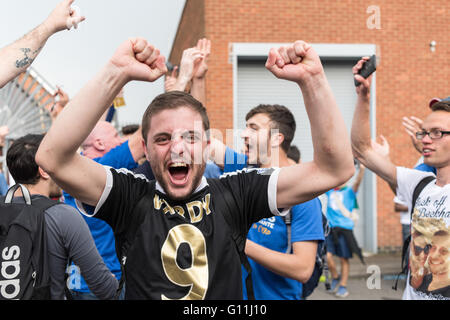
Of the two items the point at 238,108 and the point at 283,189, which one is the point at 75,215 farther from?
the point at 238,108

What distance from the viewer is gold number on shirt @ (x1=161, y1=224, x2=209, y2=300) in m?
1.63

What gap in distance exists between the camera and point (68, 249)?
247 centimetres

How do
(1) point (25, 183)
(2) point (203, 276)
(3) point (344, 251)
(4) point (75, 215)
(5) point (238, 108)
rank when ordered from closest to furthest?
(2) point (203, 276), (4) point (75, 215), (1) point (25, 183), (3) point (344, 251), (5) point (238, 108)

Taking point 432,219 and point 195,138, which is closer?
point 195,138

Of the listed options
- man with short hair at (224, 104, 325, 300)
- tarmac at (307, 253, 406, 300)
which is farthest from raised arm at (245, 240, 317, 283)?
tarmac at (307, 253, 406, 300)

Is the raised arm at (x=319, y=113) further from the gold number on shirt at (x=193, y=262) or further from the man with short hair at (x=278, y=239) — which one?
the man with short hair at (x=278, y=239)

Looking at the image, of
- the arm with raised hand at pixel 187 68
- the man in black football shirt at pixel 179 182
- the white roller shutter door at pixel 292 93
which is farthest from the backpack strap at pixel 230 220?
the white roller shutter door at pixel 292 93

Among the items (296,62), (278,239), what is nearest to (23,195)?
(278,239)

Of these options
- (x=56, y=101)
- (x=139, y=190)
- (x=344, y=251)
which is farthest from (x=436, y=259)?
(x=344, y=251)

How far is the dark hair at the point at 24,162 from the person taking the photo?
102 inches

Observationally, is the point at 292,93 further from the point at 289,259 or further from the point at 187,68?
the point at 289,259

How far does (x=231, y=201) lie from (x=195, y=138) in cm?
31

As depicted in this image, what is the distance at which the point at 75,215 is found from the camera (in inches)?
97.1

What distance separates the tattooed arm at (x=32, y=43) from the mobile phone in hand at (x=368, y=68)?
4.98 feet
